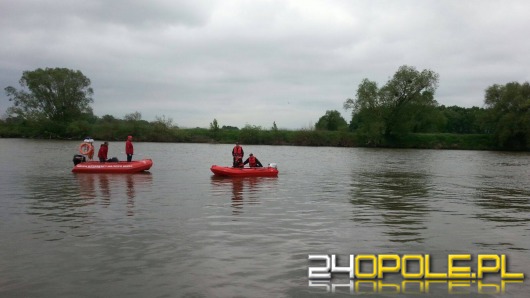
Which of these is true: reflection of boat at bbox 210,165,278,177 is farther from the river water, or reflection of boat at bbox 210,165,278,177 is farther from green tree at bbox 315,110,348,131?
green tree at bbox 315,110,348,131

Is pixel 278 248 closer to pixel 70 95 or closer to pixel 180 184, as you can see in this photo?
pixel 180 184

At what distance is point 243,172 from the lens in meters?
21.9

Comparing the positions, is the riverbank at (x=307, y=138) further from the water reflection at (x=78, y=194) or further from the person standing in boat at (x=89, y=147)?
the water reflection at (x=78, y=194)

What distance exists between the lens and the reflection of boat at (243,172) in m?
21.9

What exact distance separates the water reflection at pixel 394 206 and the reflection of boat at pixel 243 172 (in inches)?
169

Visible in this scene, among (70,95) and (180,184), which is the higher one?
(70,95)

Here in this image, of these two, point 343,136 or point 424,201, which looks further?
point 343,136

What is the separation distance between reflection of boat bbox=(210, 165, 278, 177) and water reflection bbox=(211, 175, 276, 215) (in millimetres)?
278

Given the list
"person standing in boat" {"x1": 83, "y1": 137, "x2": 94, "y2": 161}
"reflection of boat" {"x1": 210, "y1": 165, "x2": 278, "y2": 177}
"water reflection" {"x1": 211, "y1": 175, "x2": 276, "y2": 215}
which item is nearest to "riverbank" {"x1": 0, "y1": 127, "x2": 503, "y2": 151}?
"person standing in boat" {"x1": 83, "y1": 137, "x2": 94, "y2": 161}

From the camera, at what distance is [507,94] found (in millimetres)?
69438

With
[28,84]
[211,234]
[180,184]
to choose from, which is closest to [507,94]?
[180,184]

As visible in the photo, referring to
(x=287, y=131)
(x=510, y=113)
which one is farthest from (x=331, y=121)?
(x=510, y=113)

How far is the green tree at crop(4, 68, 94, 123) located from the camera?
76.6 meters

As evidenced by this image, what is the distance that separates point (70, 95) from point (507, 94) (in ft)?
239
